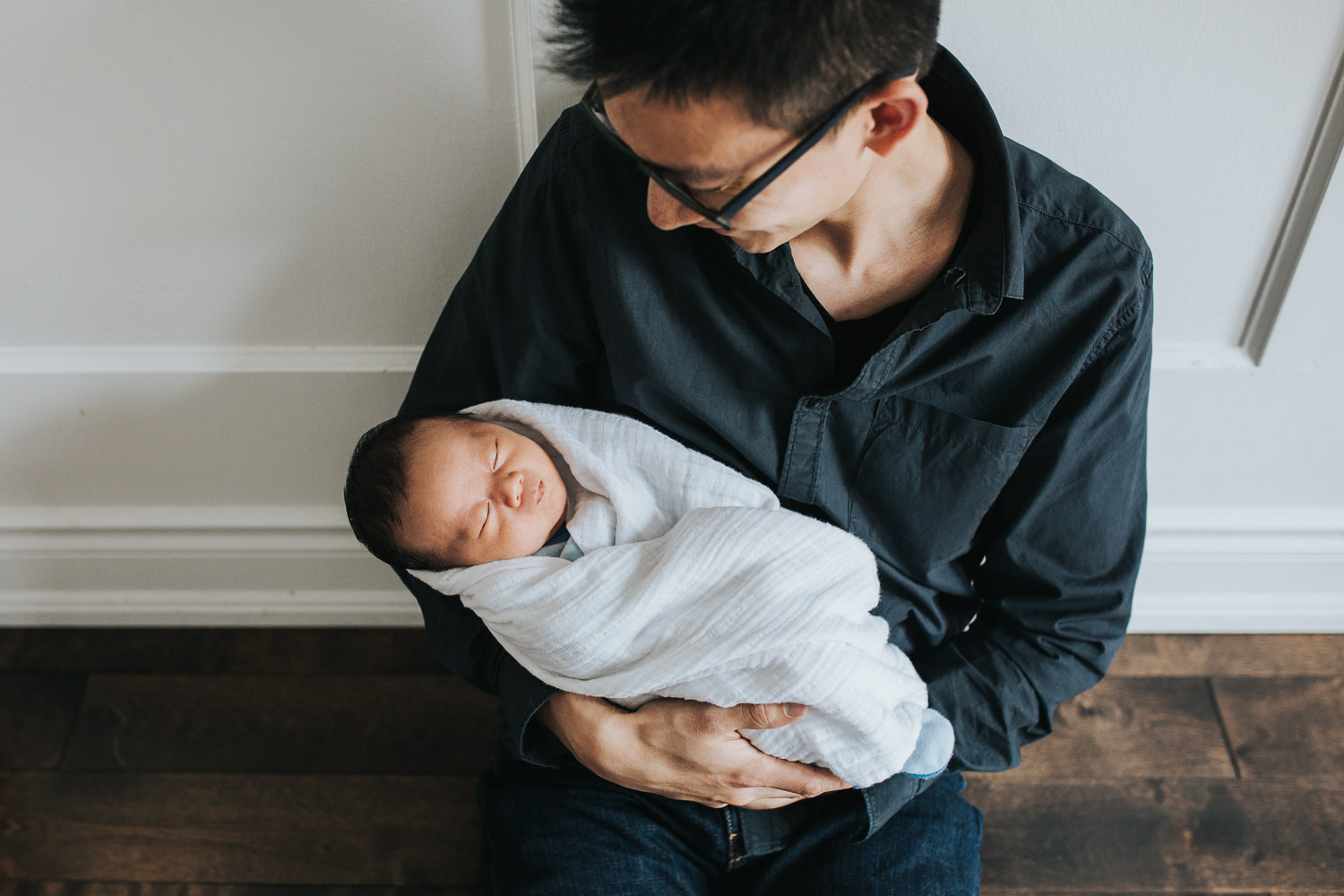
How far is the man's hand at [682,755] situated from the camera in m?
1.03

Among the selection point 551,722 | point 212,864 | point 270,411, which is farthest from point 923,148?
point 212,864

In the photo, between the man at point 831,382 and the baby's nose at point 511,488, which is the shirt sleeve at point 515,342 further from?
the baby's nose at point 511,488

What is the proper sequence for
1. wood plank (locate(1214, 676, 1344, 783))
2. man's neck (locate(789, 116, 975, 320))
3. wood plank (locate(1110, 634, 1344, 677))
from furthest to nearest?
wood plank (locate(1110, 634, 1344, 677)) → wood plank (locate(1214, 676, 1344, 783)) → man's neck (locate(789, 116, 975, 320))

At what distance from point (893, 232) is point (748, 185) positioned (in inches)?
9.2

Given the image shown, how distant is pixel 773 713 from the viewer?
96 centimetres

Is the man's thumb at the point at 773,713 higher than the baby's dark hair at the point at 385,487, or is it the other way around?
the baby's dark hair at the point at 385,487

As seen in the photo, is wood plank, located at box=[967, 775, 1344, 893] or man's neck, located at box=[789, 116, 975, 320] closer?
man's neck, located at box=[789, 116, 975, 320]

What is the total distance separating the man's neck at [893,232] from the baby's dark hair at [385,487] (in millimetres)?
435

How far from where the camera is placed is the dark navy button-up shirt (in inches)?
36.2

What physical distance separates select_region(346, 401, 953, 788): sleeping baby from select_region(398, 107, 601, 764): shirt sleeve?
5 centimetres

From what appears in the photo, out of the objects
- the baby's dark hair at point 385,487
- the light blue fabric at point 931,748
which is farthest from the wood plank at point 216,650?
the light blue fabric at point 931,748

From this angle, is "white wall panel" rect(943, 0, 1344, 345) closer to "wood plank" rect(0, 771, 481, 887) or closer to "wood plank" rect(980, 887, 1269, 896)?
"wood plank" rect(980, 887, 1269, 896)

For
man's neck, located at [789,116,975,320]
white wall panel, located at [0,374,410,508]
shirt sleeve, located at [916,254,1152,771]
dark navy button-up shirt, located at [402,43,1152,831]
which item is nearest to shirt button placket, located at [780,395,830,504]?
dark navy button-up shirt, located at [402,43,1152,831]

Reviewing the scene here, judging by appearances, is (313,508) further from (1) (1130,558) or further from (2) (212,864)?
(1) (1130,558)
